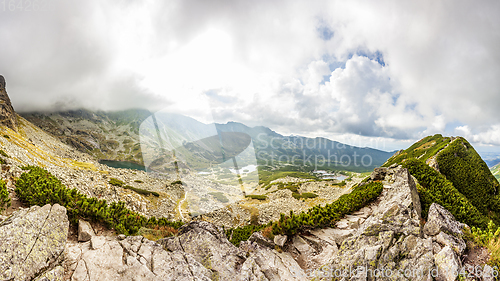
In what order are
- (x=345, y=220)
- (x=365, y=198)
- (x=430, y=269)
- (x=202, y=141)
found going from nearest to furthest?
(x=430, y=269)
(x=345, y=220)
(x=365, y=198)
(x=202, y=141)

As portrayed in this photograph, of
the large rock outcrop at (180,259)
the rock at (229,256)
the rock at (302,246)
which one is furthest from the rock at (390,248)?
the large rock outcrop at (180,259)

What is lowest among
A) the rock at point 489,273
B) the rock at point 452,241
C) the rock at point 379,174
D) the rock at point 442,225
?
the rock at point 489,273

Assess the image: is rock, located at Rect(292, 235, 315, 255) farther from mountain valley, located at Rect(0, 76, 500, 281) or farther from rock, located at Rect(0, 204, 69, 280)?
rock, located at Rect(0, 204, 69, 280)

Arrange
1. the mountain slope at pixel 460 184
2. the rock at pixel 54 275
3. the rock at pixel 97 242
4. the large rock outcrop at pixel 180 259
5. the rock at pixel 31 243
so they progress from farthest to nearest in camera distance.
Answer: the mountain slope at pixel 460 184 < the rock at pixel 97 242 < the large rock outcrop at pixel 180 259 < the rock at pixel 54 275 < the rock at pixel 31 243

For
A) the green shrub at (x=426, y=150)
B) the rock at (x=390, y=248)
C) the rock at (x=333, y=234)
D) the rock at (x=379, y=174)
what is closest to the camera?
the rock at (x=390, y=248)

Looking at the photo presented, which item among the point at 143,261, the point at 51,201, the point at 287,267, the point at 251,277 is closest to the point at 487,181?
the point at 287,267

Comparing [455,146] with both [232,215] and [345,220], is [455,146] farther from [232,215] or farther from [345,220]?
[232,215]

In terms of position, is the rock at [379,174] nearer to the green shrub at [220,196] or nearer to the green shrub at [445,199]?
the green shrub at [445,199]

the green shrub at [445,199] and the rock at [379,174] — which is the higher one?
the rock at [379,174]
